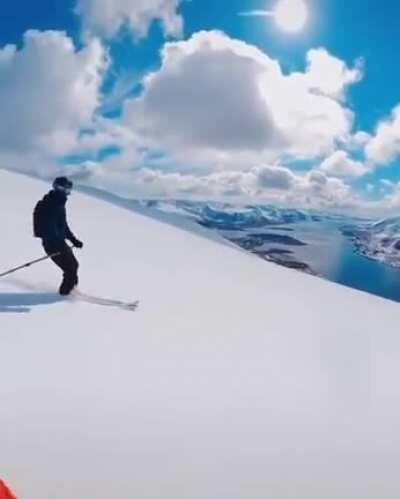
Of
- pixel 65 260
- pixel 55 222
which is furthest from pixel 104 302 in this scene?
pixel 55 222

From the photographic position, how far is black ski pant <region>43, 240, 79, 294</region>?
809 centimetres

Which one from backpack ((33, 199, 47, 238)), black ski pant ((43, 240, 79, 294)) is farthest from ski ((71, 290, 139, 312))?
backpack ((33, 199, 47, 238))

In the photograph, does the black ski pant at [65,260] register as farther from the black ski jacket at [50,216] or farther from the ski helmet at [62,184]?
the ski helmet at [62,184]

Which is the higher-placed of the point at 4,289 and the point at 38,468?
the point at 4,289

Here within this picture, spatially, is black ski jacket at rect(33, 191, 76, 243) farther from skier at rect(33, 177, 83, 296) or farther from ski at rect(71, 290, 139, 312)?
ski at rect(71, 290, 139, 312)

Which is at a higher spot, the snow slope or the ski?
the ski

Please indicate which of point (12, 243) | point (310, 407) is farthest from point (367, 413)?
point (12, 243)

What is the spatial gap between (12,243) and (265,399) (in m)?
9.09

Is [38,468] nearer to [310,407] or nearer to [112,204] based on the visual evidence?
[310,407]

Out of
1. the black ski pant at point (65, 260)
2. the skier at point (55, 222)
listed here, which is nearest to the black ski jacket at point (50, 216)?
the skier at point (55, 222)

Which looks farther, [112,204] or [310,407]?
[112,204]

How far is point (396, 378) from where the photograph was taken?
6633 millimetres

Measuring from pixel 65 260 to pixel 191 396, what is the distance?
158 inches

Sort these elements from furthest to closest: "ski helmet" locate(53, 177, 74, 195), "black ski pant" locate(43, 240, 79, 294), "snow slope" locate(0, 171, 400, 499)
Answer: "black ski pant" locate(43, 240, 79, 294) → "ski helmet" locate(53, 177, 74, 195) → "snow slope" locate(0, 171, 400, 499)
